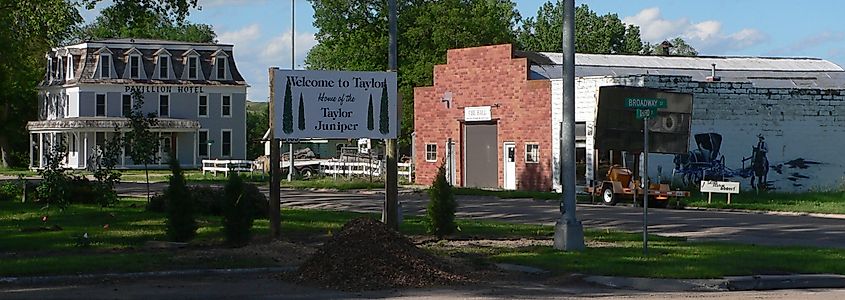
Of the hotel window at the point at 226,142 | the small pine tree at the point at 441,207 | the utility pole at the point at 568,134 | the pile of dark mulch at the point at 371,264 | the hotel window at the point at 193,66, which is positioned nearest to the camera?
the pile of dark mulch at the point at 371,264

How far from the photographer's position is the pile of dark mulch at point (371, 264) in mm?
15398

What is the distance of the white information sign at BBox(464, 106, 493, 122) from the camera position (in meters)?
47.6

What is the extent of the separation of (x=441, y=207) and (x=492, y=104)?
26092 millimetres

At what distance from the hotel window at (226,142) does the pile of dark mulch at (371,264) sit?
64.1 m

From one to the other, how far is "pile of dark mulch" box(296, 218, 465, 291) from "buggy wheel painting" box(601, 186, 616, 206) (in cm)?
2129

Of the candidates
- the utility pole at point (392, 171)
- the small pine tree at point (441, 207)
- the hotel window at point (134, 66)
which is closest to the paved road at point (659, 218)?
the small pine tree at point (441, 207)

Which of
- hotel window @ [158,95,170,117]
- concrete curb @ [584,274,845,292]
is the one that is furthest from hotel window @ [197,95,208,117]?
concrete curb @ [584,274,845,292]

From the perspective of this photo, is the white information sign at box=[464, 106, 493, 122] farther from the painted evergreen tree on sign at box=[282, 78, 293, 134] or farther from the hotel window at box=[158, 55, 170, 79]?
the hotel window at box=[158, 55, 170, 79]

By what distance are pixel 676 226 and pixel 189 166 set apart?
54.2 m

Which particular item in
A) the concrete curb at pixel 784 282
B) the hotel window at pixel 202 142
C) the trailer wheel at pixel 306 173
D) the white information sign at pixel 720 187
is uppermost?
the hotel window at pixel 202 142

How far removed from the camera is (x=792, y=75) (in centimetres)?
5622

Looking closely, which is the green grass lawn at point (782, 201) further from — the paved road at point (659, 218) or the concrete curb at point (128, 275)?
the concrete curb at point (128, 275)

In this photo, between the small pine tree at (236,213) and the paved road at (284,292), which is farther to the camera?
the small pine tree at (236,213)

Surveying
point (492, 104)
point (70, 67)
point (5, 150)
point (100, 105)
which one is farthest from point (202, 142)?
point (492, 104)
